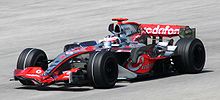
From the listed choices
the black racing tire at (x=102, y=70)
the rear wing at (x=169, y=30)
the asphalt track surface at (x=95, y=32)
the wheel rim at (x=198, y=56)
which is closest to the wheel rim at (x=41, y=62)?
the asphalt track surface at (x=95, y=32)

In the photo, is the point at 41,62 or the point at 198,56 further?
the point at 198,56

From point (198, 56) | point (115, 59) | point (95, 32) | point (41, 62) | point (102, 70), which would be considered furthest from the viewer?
point (95, 32)

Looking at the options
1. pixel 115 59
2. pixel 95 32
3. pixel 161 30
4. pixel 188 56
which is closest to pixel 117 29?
pixel 161 30

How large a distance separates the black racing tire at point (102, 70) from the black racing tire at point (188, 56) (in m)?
2.09

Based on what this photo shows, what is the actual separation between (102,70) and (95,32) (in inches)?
576

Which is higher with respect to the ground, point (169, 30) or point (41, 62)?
point (169, 30)

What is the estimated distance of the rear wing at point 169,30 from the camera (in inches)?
744

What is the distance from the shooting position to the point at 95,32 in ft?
99.8

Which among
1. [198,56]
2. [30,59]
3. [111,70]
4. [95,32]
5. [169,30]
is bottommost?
[111,70]

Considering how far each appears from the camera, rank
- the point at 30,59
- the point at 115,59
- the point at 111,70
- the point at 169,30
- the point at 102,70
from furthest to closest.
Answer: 1. the point at 169,30
2. the point at 30,59
3. the point at 115,59
4. the point at 111,70
5. the point at 102,70

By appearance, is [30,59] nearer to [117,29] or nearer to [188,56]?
[117,29]

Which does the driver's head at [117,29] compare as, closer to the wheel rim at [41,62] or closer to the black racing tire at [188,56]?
the black racing tire at [188,56]

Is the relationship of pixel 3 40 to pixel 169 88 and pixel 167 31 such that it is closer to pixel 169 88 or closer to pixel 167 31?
pixel 167 31

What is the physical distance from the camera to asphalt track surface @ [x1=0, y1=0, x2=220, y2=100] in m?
15.5
